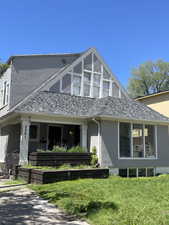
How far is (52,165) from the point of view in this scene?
10.0 metres

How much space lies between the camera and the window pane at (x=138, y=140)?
12.4 metres

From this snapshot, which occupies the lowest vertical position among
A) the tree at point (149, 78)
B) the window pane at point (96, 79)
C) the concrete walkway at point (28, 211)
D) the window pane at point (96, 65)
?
the concrete walkway at point (28, 211)

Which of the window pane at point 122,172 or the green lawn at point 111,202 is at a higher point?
the green lawn at point 111,202

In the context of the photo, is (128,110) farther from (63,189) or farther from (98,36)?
(63,189)

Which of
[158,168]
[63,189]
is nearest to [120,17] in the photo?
[158,168]

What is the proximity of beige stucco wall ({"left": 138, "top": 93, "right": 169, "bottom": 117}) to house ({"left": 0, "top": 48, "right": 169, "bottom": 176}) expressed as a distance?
146 inches

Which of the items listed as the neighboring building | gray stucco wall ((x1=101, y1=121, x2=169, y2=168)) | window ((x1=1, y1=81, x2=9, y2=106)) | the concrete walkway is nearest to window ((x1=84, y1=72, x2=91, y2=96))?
gray stucco wall ((x1=101, y1=121, x2=169, y2=168))

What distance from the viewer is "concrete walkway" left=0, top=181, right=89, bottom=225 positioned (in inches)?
173

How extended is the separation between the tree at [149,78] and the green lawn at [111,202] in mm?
32915

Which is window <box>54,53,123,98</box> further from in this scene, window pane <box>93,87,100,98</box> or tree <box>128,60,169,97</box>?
tree <box>128,60,169,97</box>

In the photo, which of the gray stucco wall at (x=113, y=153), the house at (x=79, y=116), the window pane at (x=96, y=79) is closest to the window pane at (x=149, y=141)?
the house at (x=79, y=116)

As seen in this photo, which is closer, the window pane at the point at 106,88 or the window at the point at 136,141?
the window at the point at 136,141

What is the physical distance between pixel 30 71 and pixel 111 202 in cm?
1152

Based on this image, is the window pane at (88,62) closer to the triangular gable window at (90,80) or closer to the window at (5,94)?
the triangular gable window at (90,80)
